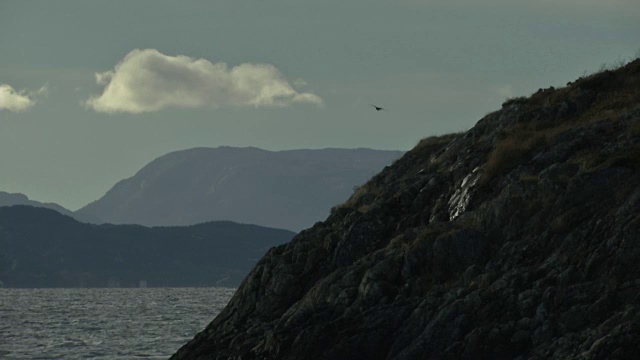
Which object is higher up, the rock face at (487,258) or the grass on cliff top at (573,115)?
the grass on cliff top at (573,115)

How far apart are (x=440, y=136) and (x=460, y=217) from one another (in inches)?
654

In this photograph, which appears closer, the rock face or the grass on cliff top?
the rock face

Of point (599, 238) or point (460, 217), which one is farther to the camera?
point (460, 217)

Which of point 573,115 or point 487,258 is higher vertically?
point 573,115

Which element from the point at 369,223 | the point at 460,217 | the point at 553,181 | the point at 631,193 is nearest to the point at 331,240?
the point at 369,223

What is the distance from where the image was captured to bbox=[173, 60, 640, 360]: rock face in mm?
30766

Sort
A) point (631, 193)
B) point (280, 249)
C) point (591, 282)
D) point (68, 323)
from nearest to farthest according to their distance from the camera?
1. point (591, 282)
2. point (631, 193)
3. point (280, 249)
4. point (68, 323)

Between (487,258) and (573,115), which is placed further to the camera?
(573,115)

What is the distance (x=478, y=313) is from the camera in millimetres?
32250

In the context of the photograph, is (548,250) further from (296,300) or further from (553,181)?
(296,300)

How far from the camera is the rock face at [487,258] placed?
101 feet

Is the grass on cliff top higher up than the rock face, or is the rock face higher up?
the grass on cliff top

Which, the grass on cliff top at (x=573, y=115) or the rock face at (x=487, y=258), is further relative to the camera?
the grass on cliff top at (x=573, y=115)

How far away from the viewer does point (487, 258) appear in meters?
36.2
